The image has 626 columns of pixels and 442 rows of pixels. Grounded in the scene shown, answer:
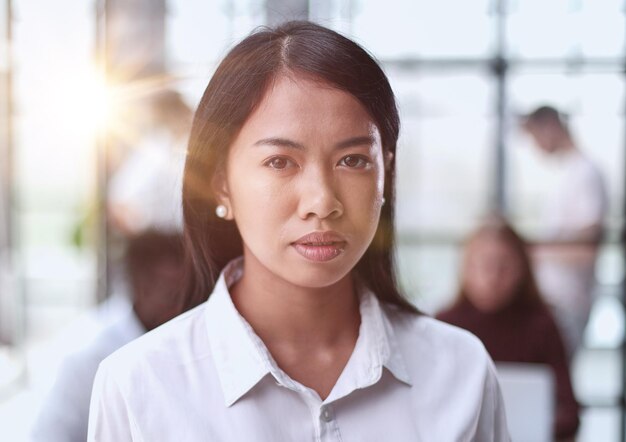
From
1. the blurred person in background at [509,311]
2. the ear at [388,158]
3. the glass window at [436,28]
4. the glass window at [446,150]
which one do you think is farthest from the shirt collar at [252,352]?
the glass window at [446,150]

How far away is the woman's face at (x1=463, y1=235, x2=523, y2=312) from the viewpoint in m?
2.28

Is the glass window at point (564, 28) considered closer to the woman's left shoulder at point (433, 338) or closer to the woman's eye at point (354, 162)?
the woman's left shoulder at point (433, 338)

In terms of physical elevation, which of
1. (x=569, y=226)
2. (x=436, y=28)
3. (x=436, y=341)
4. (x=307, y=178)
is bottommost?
(x=569, y=226)

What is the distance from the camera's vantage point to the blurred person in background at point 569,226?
11.0 ft

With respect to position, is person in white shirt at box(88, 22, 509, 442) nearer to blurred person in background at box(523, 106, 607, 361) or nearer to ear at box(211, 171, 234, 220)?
ear at box(211, 171, 234, 220)

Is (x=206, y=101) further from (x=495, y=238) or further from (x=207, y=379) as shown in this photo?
(x=495, y=238)

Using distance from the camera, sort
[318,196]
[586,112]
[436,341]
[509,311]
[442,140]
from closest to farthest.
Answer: [318,196] → [436,341] → [509,311] → [586,112] → [442,140]

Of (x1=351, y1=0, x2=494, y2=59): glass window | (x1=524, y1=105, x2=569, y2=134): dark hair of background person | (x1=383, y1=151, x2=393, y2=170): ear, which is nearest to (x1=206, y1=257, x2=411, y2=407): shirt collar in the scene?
(x1=383, y1=151, x2=393, y2=170): ear

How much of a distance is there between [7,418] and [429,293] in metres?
2.30

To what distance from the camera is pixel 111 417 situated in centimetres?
92

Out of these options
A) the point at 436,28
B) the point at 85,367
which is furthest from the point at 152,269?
the point at 436,28

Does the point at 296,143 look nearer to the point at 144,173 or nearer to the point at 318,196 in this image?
the point at 318,196

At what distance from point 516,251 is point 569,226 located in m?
1.09

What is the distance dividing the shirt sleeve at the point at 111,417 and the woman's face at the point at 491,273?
1.47 m
